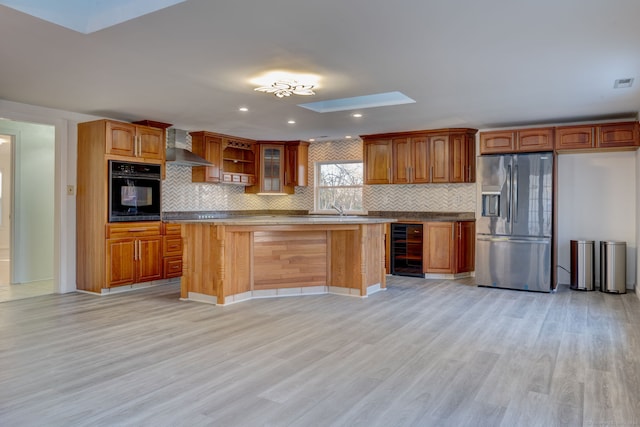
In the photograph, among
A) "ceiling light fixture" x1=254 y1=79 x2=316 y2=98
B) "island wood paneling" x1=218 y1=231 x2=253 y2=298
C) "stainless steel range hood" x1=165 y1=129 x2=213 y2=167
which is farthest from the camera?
"stainless steel range hood" x1=165 y1=129 x2=213 y2=167

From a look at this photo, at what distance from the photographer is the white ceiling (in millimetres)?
2770

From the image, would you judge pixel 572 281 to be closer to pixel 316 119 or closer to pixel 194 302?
pixel 316 119

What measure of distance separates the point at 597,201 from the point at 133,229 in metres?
6.33

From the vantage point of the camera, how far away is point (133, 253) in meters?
5.80

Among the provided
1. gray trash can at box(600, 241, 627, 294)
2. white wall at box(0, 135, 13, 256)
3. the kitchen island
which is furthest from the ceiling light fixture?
white wall at box(0, 135, 13, 256)

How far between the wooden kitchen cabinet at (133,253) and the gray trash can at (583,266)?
5.64 meters

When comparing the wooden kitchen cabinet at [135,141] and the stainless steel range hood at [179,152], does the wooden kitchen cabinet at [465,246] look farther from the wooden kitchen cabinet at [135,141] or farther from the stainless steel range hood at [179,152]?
the wooden kitchen cabinet at [135,141]

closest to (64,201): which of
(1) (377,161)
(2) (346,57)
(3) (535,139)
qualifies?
(2) (346,57)

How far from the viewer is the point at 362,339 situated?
3.64 metres

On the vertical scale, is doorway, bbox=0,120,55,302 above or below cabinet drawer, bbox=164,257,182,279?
above

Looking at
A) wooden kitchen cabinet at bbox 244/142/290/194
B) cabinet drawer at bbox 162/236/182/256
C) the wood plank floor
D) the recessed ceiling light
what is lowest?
the wood plank floor

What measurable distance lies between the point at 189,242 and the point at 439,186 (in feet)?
13.9

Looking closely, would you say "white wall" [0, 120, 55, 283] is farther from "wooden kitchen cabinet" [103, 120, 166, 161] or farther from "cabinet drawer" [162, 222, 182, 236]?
"cabinet drawer" [162, 222, 182, 236]

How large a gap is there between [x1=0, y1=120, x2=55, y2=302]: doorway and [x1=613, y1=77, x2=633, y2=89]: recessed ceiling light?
23.4 feet
